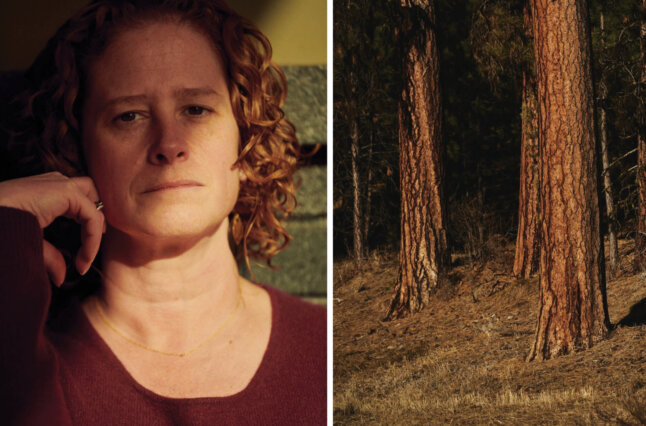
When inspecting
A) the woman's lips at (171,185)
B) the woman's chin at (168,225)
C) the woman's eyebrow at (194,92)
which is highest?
the woman's eyebrow at (194,92)

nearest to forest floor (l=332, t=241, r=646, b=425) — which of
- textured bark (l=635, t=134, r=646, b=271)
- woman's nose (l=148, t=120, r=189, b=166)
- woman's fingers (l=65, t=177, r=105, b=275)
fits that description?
textured bark (l=635, t=134, r=646, b=271)

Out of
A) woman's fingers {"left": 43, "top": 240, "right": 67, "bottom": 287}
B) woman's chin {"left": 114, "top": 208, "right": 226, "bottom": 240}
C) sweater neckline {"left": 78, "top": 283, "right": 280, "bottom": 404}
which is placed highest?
woman's chin {"left": 114, "top": 208, "right": 226, "bottom": 240}

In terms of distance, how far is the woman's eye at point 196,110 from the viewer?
2.57m

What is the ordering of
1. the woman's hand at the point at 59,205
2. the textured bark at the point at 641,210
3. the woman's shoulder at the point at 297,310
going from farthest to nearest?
1. the woman's shoulder at the point at 297,310
2. the textured bark at the point at 641,210
3. the woman's hand at the point at 59,205

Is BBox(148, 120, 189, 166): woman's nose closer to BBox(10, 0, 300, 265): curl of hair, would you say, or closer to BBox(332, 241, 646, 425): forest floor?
BBox(10, 0, 300, 265): curl of hair

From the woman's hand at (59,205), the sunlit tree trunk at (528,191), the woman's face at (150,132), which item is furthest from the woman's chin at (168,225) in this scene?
the sunlit tree trunk at (528,191)

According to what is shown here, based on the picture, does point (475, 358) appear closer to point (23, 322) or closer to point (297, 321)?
point (297, 321)

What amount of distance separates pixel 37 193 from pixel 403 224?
1.53 meters

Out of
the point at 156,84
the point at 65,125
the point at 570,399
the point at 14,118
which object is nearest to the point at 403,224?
the point at 570,399

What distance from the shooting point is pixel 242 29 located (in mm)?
2699

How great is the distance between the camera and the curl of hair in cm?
255

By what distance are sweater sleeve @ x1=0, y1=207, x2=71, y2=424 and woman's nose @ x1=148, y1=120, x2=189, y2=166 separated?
48 cm

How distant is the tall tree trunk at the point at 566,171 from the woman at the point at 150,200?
1.17 metres

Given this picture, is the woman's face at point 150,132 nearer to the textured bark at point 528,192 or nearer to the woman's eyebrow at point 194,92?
the woman's eyebrow at point 194,92
